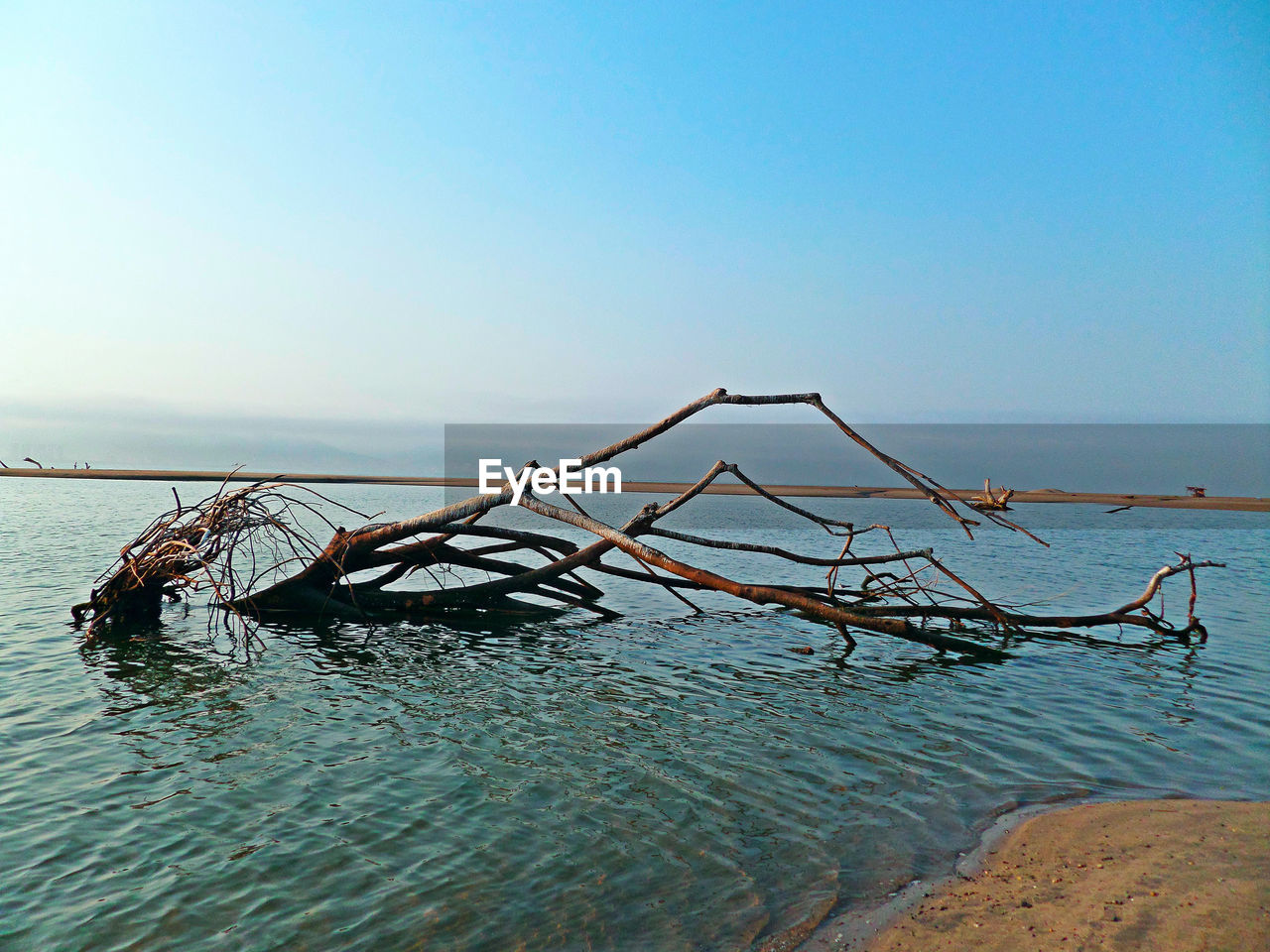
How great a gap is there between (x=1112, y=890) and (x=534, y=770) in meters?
4.10

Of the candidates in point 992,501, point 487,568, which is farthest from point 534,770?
point 487,568

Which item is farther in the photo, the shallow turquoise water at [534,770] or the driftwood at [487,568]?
the driftwood at [487,568]

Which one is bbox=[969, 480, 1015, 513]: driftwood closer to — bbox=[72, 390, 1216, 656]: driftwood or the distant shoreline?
bbox=[72, 390, 1216, 656]: driftwood

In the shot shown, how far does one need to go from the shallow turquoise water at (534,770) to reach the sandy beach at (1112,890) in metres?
0.41

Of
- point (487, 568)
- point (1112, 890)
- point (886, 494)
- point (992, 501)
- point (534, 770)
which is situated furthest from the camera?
point (886, 494)

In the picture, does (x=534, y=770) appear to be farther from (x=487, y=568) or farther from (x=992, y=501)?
(x=487, y=568)

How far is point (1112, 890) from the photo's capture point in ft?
13.6

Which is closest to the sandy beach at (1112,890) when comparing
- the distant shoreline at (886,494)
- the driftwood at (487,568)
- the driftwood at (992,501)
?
the driftwood at (992,501)

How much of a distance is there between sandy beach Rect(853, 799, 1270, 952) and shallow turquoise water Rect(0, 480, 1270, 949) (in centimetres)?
41

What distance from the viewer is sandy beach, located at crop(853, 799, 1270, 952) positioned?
145 inches

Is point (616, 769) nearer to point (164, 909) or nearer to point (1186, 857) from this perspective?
point (164, 909)

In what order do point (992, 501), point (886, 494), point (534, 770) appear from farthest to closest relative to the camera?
point (886, 494)
point (992, 501)
point (534, 770)

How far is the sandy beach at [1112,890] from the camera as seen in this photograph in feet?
12.1

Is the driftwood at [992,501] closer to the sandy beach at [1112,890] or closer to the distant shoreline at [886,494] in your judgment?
the sandy beach at [1112,890]
